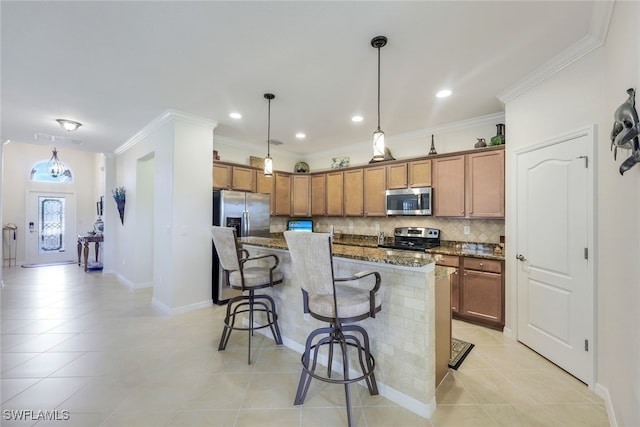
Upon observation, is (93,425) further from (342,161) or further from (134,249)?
(342,161)

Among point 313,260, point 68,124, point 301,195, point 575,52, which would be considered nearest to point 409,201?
point 301,195

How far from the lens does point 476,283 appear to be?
3367mm

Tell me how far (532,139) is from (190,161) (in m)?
4.26

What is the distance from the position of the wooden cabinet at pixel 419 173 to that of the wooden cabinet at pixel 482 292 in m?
1.35

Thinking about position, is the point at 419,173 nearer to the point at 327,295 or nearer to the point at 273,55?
the point at 273,55

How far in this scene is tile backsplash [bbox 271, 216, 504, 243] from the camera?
12.6 ft

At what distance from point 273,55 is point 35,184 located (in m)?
9.38


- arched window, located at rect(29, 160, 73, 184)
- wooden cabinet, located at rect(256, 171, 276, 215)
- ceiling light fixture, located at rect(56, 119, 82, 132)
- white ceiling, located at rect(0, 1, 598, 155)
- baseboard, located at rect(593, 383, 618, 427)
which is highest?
white ceiling, located at rect(0, 1, 598, 155)

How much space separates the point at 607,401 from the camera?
1.93 m

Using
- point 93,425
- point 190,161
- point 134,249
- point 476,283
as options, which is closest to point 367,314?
point 93,425

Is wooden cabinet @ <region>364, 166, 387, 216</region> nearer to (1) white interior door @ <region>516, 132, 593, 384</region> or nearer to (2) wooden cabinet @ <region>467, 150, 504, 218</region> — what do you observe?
(2) wooden cabinet @ <region>467, 150, 504, 218</region>

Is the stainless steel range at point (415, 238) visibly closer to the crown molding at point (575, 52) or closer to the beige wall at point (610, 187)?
the beige wall at point (610, 187)

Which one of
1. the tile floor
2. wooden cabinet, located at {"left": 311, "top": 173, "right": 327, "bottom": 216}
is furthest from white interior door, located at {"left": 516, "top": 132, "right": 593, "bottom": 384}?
wooden cabinet, located at {"left": 311, "top": 173, "right": 327, "bottom": 216}

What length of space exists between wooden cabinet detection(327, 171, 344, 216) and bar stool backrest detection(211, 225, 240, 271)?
10.0ft
